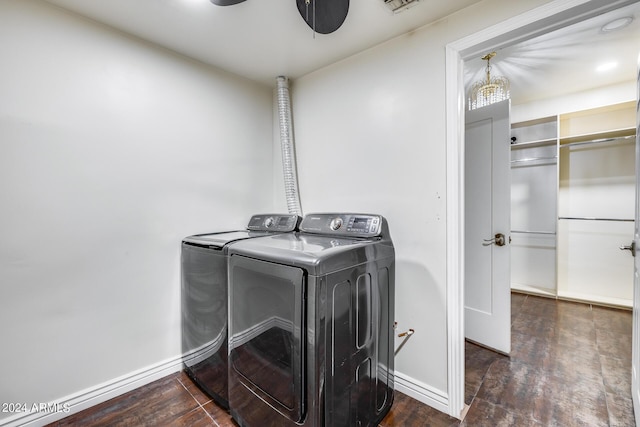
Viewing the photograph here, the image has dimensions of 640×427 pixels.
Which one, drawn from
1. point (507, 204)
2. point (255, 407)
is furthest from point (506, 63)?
point (255, 407)

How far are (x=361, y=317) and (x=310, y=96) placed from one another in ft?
6.05

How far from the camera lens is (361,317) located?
4.27 feet

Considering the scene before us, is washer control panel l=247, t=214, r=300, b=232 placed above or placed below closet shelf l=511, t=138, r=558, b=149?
below

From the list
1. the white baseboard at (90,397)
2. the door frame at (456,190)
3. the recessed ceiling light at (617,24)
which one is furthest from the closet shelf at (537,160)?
the white baseboard at (90,397)

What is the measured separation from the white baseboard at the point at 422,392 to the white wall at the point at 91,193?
1.62 m

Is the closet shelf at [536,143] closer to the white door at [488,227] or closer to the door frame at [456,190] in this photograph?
the white door at [488,227]

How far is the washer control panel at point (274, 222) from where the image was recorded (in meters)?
1.96

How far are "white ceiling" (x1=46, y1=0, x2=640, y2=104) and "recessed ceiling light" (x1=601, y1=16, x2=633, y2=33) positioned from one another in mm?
42

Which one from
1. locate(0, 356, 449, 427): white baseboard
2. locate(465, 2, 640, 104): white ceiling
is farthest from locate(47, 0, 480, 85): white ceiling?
locate(0, 356, 449, 427): white baseboard

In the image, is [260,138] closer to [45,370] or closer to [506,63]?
[45,370]

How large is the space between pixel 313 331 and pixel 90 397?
1566mm

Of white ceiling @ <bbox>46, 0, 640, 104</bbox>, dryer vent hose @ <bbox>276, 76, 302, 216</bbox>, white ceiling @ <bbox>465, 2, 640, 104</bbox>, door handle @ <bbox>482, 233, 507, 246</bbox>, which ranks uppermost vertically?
white ceiling @ <bbox>465, 2, 640, 104</bbox>

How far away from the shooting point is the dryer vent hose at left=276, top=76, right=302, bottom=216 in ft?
7.44

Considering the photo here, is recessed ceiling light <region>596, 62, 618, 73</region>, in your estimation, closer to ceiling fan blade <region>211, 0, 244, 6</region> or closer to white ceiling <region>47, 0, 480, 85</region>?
white ceiling <region>47, 0, 480, 85</region>
